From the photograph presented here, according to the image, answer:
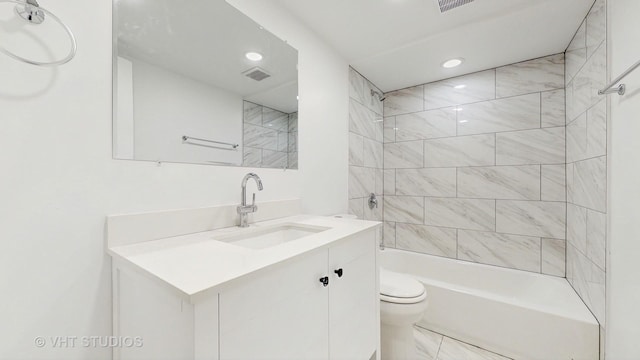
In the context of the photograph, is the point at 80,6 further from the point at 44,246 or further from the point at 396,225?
the point at 396,225

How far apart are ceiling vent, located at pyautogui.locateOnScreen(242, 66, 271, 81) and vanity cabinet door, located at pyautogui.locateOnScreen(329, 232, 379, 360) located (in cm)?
104

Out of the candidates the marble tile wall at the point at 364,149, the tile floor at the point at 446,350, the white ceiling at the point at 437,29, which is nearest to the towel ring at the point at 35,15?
the white ceiling at the point at 437,29

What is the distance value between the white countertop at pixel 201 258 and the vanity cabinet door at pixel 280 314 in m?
0.04

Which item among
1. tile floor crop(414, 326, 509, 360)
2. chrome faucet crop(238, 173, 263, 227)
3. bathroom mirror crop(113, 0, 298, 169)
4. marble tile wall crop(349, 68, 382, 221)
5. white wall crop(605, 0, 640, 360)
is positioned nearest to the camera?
bathroom mirror crop(113, 0, 298, 169)

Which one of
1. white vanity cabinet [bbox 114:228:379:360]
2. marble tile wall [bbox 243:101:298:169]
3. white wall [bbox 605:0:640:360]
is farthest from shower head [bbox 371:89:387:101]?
white vanity cabinet [bbox 114:228:379:360]

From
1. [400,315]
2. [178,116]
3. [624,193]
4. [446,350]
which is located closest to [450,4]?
[624,193]

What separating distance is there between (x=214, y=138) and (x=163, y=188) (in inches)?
13.0

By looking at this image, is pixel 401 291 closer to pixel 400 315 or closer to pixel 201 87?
pixel 400 315

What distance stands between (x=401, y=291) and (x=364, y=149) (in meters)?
1.42

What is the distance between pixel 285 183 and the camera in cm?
159

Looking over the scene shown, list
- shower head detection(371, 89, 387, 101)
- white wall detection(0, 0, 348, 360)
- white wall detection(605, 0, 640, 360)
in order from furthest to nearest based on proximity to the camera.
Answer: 1. shower head detection(371, 89, 387, 101)
2. white wall detection(605, 0, 640, 360)
3. white wall detection(0, 0, 348, 360)

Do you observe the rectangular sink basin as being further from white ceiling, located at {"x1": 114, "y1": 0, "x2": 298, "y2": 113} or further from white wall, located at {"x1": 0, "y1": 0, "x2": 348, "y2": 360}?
white ceiling, located at {"x1": 114, "y1": 0, "x2": 298, "y2": 113}

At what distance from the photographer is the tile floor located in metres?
1.73

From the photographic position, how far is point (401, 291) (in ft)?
5.20
